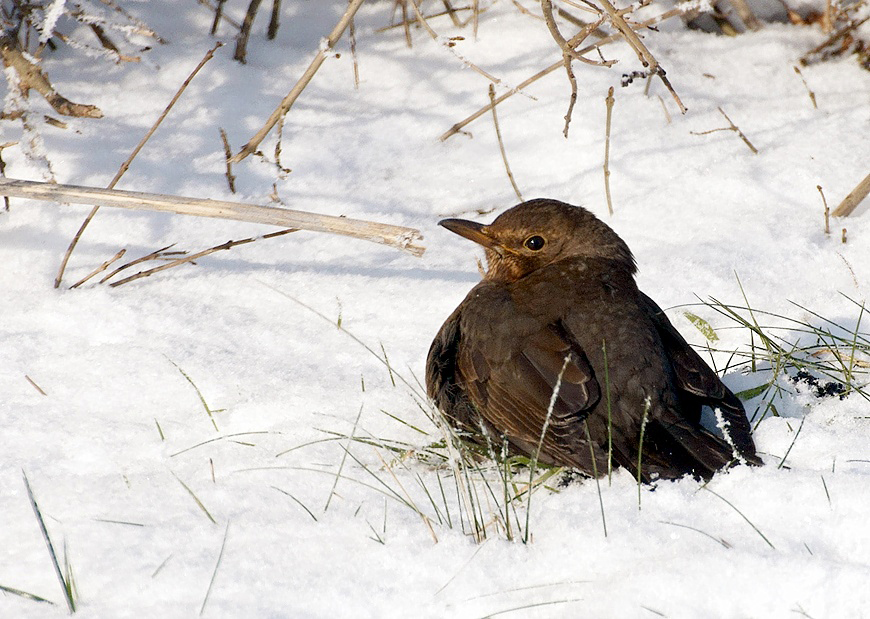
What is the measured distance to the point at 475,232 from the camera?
3.85m

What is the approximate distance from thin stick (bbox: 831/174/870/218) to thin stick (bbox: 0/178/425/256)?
2.27m

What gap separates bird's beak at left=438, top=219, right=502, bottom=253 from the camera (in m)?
3.83

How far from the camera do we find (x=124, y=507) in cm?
276

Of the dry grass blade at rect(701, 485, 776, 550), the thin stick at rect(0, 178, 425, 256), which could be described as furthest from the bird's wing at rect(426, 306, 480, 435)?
the dry grass blade at rect(701, 485, 776, 550)

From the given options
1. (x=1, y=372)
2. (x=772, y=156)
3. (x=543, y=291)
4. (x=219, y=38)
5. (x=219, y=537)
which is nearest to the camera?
(x=219, y=537)

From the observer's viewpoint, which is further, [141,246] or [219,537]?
[141,246]

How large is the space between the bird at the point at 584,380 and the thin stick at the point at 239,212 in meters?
0.39

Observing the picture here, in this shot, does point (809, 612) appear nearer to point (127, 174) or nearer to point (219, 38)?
point (127, 174)

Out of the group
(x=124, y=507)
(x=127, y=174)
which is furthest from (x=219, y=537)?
(x=127, y=174)

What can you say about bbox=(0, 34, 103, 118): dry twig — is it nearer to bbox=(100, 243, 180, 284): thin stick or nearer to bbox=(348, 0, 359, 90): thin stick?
bbox=(100, 243, 180, 284): thin stick

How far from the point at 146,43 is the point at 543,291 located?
306cm

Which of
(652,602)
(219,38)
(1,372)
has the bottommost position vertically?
(1,372)

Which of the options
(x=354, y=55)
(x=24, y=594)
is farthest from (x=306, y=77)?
(x=24, y=594)

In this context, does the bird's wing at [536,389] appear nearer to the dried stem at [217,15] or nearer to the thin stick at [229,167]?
the thin stick at [229,167]
